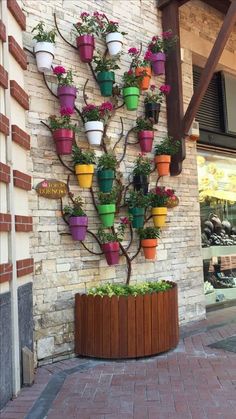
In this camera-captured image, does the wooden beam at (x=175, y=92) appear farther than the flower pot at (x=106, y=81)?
Yes

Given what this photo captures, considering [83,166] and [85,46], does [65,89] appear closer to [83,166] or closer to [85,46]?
[85,46]

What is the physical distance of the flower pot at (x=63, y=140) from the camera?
15.1 ft

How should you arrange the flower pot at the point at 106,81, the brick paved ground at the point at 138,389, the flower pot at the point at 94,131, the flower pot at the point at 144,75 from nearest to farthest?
the brick paved ground at the point at 138,389
the flower pot at the point at 94,131
the flower pot at the point at 106,81
the flower pot at the point at 144,75

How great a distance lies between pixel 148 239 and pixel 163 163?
3.51 feet

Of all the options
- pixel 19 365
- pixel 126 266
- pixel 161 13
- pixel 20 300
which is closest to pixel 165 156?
pixel 126 266

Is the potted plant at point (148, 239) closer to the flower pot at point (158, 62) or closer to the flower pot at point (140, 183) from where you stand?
the flower pot at point (140, 183)

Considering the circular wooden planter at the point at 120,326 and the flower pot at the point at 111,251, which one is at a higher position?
the flower pot at the point at 111,251

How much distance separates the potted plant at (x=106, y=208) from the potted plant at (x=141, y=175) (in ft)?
1.85

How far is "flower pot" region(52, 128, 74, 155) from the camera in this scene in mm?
4598

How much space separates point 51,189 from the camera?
15.2 ft

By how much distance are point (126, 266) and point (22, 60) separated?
8.79 ft

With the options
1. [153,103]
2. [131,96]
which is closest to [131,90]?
[131,96]

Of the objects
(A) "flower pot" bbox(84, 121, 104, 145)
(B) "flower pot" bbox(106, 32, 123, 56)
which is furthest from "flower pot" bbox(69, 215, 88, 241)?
(B) "flower pot" bbox(106, 32, 123, 56)

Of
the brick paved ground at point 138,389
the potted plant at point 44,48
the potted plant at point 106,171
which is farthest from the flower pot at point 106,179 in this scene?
the brick paved ground at point 138,389
